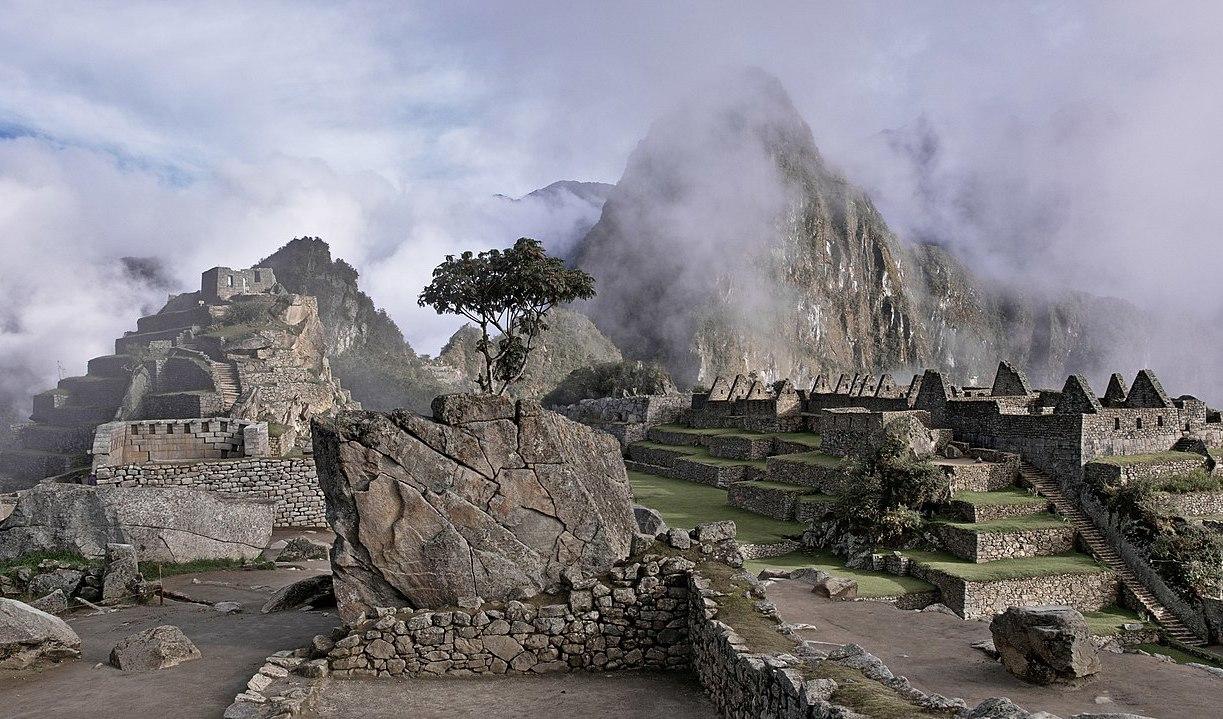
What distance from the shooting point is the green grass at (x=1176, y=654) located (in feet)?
52.4

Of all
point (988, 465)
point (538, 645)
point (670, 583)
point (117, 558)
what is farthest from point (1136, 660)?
point (117, 558)

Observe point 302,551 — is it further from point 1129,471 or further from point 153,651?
point 1129,471

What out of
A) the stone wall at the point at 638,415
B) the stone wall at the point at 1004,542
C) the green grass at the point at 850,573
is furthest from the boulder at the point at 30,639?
the stone wall at the point at 638,415

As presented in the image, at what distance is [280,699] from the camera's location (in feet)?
27.6

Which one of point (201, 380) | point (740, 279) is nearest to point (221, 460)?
point (201, 380)

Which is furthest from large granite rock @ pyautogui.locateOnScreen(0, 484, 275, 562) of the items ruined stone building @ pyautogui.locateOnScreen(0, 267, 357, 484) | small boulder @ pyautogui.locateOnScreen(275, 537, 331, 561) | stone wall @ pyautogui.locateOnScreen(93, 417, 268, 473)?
ruined stone building @ pyautogui.locateOnScreen(0, 267, 357, 484)

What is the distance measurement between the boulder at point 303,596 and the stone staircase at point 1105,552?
17301 millimetres

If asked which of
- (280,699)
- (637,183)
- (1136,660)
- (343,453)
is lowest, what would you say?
(1136,660)

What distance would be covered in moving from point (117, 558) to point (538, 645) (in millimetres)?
8452

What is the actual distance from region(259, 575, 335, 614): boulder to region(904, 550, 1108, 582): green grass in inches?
508

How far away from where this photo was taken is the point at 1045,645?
10898 millimetres

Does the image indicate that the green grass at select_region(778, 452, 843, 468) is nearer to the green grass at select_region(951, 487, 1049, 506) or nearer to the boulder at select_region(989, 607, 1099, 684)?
the green grass at select_region(951, 487, 1049, 506)

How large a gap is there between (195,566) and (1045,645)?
48.4 ft

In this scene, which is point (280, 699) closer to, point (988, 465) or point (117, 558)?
Result: point (117, 558)
